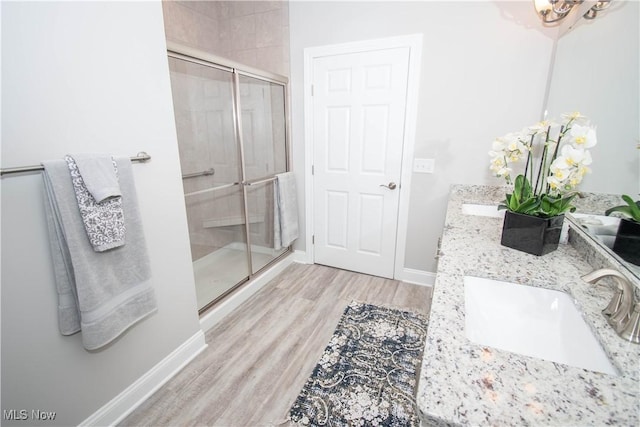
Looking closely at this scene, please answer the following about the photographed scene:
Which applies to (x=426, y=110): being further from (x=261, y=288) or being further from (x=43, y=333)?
(x=43, y=333)

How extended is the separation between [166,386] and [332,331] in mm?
1046

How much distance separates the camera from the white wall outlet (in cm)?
236

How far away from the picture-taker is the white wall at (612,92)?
38.7 inches

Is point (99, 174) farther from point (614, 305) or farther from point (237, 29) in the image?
point (237, 29)

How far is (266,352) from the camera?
185 centimetres

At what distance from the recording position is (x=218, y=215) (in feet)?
8.84

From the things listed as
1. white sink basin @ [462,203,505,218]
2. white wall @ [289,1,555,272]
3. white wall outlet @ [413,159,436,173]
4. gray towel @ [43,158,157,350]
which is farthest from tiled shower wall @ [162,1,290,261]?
white sink basin @ [462,203,505,218]

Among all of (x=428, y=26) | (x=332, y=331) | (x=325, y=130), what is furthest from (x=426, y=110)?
(x=332, y=331)

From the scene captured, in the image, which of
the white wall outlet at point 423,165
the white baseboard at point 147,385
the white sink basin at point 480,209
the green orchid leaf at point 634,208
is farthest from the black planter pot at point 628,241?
the white baseboard at point 147,385

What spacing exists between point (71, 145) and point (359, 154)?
6.51ft

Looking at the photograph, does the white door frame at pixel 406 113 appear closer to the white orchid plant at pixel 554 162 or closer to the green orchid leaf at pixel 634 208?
the white orchid plant at pixel 554 162

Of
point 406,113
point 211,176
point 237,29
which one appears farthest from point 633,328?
point 237,29

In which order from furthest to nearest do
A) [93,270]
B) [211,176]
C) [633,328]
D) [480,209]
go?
[211,176] → [480,209] → [93,270] → [633,328]

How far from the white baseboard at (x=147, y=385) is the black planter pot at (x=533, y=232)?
1.85 meters
